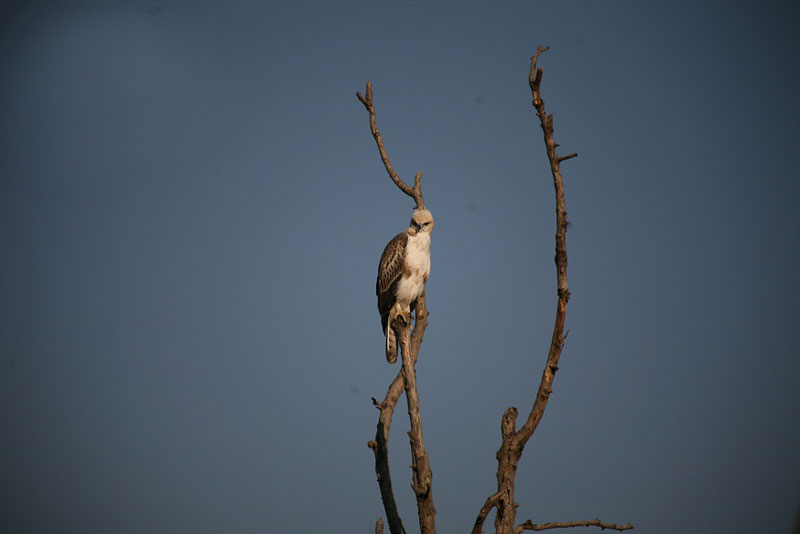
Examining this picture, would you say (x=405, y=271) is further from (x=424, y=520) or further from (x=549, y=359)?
(x=424, y=520)

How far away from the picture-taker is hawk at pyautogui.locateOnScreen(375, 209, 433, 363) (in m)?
4.89

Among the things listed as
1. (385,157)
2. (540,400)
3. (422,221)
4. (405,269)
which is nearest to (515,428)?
(540,400)

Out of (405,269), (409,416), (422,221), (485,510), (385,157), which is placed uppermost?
(385,157)

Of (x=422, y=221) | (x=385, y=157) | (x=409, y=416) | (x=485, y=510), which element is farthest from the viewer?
(x=385, y=157)

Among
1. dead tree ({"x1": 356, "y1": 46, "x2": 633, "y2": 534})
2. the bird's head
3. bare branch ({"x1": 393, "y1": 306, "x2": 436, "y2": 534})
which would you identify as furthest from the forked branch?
the bird's head

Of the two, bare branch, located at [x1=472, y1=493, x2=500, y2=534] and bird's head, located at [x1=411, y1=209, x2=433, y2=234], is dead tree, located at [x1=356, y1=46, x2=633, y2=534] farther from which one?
bird's head, located at [x1=411, y1=209, x2=433, y2=234]

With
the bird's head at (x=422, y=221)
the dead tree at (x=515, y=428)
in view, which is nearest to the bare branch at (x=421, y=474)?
the dead tree at (x=515, y=428)

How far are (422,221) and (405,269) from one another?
402 millimetres

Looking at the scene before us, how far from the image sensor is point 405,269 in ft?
16.1

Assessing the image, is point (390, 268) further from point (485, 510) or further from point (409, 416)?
point (485, 510)

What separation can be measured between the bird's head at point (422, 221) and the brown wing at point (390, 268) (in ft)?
0.39

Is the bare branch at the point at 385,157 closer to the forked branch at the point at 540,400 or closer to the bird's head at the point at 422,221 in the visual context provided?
the bird's head at the point at 422,221

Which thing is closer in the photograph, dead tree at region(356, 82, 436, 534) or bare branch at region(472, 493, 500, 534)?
bare branch at region(472, 493, 500, 534)

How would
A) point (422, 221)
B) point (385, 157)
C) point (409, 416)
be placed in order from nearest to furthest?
point (409, 416) → point (422, 221) → point (385, 157)
